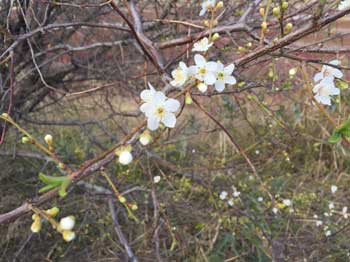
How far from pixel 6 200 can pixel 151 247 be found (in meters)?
0.66

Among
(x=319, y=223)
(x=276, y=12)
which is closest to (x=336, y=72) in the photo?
(x=276, y=12)

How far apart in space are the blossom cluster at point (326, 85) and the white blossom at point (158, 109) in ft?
0.94

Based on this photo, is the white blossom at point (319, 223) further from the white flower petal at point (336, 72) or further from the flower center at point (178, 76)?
the flower center at point (178, 76)

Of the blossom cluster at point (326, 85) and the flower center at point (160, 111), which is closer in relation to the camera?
the flower center at point (160, 111)

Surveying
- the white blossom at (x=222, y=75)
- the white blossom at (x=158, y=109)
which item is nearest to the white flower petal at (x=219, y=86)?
the white blossom at (x=222, y=75)

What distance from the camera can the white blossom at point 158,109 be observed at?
79 centimetres

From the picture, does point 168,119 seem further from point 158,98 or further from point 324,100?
point 324,100

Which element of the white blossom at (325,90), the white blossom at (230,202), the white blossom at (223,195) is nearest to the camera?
the white blossom at (325,90)

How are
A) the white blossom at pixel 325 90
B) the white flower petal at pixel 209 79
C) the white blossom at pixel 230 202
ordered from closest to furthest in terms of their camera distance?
the white flower petal at pixel 209 79 → the white blossom at pixel 325 90 → the white blossom at pixel 230 202

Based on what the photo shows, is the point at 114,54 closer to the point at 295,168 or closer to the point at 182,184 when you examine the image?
the point at 182,184

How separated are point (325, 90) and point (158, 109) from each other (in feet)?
1.14

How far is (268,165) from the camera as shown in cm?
297

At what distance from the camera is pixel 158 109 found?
809 mm

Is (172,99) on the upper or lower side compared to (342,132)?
upper
